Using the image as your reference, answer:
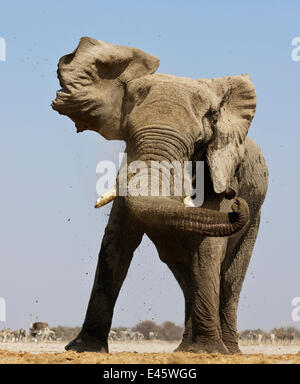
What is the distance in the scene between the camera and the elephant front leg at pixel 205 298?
27.3 feet

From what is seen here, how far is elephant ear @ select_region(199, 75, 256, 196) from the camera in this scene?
27.7 ft

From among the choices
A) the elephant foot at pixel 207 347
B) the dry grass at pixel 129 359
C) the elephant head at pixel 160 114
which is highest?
the elephant head at pixel 160 114

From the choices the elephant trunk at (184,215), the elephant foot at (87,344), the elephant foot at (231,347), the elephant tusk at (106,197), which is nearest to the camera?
the elephant trunk at (184,215)

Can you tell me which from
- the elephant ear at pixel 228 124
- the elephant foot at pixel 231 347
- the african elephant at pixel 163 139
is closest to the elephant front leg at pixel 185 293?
the african elephant at pixel 163 139

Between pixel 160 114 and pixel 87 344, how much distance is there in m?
2.09

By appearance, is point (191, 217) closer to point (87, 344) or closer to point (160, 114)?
point (160, 114)

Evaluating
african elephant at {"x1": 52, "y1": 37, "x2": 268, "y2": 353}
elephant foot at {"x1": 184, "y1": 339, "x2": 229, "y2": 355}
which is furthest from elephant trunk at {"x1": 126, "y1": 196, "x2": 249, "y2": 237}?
elephant foot at {"x1": 184, "y1": 339, "x2": 229, "y2": 355}

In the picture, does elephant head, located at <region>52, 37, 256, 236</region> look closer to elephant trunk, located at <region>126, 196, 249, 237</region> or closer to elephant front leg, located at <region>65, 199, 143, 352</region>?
elephant trunk, located at <region>126, 196, 249, 237</region>

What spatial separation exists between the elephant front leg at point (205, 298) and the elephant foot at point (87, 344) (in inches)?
30.4

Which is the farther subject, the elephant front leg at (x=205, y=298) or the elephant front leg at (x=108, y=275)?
the elephant front leg at (x=108, y=275)

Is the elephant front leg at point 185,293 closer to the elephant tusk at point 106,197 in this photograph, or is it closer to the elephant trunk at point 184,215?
the elephant tusk at point 106,197

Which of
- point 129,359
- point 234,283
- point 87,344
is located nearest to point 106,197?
point 129,359

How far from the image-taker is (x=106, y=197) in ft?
24.8
